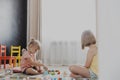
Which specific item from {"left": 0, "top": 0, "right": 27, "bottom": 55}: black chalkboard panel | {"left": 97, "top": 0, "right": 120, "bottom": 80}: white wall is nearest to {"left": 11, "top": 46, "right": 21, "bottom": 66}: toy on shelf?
{"left": 0, "top": 0, "right": 27, "bottom": 55}: black chalkboard panel

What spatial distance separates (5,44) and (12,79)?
1.46ft

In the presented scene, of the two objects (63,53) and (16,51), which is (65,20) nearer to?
(63,53)

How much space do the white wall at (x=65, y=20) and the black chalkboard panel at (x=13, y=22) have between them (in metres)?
0.10

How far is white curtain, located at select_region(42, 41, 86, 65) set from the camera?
2.95ft

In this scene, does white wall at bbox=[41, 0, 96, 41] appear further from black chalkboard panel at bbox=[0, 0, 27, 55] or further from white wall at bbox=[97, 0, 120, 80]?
white wall at bbox=[97, 0, 120, 80]

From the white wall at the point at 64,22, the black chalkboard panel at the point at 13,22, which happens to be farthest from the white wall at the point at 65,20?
the black chalkboard panel at the point at 13,22

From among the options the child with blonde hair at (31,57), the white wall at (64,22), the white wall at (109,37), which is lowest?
the child with blonde hair at (31,57)

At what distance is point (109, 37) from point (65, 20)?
2.38 ft

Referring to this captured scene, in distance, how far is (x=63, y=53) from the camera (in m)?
0.99

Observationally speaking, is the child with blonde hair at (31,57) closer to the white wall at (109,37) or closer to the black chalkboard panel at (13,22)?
the black chalkboard panel at (13,22)

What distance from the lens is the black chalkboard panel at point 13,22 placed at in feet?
3.08

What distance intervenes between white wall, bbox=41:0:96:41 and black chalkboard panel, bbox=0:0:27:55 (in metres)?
0.10

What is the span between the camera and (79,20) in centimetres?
92

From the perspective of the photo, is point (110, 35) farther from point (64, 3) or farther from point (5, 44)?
point (5, 44)
